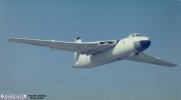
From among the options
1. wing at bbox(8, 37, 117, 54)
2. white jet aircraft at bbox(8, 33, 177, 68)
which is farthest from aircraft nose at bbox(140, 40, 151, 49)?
wing at bbox(8, 37, 117, 54)

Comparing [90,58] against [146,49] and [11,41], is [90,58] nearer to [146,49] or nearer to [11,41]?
[146,49]

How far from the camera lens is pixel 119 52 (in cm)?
474

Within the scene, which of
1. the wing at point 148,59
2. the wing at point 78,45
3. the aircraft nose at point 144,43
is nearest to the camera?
the wing at point 78,45

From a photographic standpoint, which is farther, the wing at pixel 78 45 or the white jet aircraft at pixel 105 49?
the white jet aircraft at pixel 105 49

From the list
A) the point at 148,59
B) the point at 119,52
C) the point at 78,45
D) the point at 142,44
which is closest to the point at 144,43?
the point at 142,44

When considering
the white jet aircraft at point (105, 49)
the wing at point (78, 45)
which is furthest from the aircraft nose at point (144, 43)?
the wing at point (78, 45)

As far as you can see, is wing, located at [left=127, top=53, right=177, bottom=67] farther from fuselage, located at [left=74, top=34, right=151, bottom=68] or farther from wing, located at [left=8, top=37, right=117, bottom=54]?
wing, located at [left=8, top=37, right=117, bottom=54]

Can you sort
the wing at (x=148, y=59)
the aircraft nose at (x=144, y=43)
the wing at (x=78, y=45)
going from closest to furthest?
the wing at (x=78, y=45), the aircraft nose at (x=144, y=43), the wing at (x=148, y=59)

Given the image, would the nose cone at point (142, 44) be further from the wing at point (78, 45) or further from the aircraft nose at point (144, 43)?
the wing at point (78, 45)

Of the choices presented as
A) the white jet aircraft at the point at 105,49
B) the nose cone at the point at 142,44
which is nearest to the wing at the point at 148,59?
the white jet aircraft at the point at 105,49

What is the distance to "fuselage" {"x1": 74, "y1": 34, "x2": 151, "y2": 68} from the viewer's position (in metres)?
4.59

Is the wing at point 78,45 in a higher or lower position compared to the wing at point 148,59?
higher

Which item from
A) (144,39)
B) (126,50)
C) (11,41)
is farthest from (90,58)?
(11,41)

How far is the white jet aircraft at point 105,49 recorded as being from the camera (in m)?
4.58
